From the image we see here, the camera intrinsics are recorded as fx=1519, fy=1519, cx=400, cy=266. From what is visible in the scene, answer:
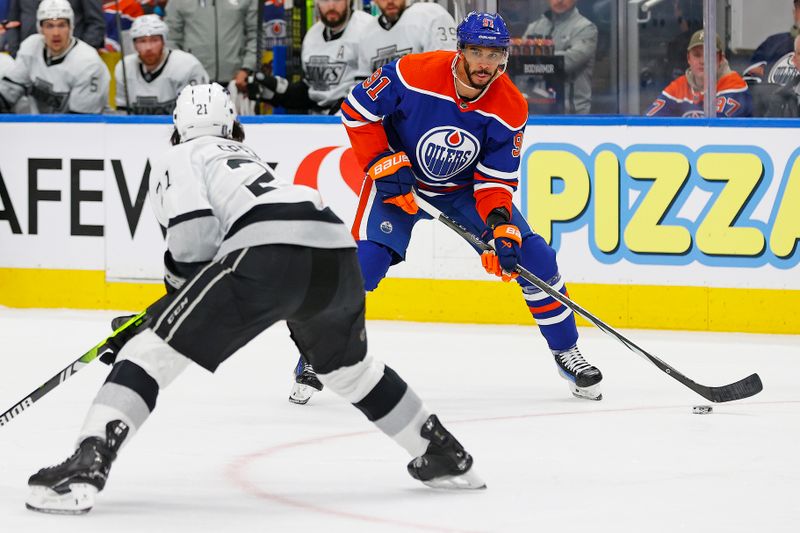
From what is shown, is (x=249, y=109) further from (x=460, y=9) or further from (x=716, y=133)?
(x=716, y=133)

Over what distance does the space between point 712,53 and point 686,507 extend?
11.3 feet

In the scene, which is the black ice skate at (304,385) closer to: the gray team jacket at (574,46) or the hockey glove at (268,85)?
the gray team jacket at (574,46)

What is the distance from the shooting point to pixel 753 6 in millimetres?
6332

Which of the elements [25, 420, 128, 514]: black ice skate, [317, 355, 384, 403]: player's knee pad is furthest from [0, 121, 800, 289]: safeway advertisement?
[25, 420, 128, 514]: black ice skate

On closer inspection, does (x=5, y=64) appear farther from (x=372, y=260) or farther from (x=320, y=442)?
(x=320, y=442)

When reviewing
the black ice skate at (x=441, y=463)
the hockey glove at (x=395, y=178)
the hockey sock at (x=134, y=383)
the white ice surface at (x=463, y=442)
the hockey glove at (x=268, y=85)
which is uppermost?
the hockey glove at (x=268, y=85)

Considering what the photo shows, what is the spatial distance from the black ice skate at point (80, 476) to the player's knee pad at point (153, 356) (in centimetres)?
13

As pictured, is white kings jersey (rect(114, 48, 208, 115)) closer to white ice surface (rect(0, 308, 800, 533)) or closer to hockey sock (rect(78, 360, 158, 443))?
white ice surface (rect(0, 308, 800, 533))

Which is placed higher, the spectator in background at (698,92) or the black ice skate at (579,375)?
the spectator in background at (698,92)

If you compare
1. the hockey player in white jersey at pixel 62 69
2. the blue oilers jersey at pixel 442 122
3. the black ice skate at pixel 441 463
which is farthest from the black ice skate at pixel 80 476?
the hockey player in white jersey at pixel 62 69

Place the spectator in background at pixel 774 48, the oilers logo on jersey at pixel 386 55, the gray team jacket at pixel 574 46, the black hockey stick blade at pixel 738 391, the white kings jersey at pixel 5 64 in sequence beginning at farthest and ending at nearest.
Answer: the white kings jersey at pixel 5 64 → the oilers logo on jersey at pixel 386 55 → the gray team jacket at pixel 574 46 → the spectator in background at pixel 774 48 → the black hockey stick blade at pixel 738 391

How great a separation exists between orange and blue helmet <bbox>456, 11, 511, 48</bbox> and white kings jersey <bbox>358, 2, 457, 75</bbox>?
2.13 metres

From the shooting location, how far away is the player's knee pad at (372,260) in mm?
4824

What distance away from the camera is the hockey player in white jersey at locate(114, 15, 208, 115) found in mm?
7449
